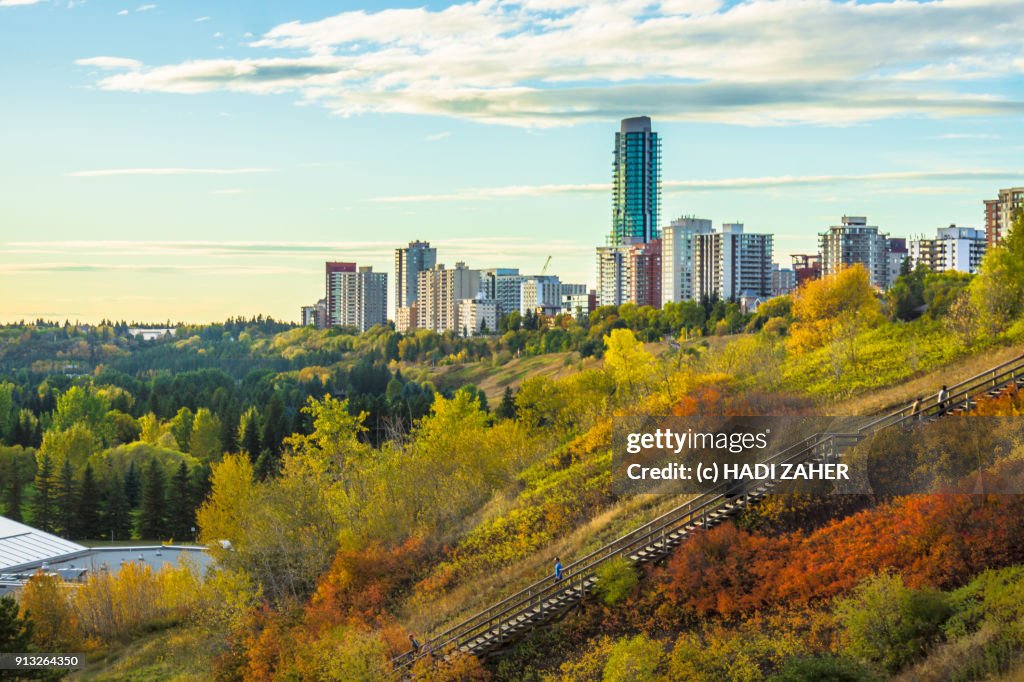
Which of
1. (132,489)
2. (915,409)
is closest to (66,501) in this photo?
(132,489)

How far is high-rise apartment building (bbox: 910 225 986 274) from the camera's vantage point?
173m

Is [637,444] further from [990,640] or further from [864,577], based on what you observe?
[990,640]

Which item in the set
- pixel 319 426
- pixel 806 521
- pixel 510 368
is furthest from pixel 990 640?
pixel 510 368

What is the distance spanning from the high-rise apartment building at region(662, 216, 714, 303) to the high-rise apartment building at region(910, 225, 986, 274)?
34.7 m

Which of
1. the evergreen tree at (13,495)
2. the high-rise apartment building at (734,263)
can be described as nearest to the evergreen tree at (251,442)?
the evergreen tree at (13,495)

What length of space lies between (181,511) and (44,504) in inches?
389

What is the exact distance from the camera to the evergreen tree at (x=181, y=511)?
76.9m

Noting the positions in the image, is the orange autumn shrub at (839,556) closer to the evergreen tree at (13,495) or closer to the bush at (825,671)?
the bush at (825,671)

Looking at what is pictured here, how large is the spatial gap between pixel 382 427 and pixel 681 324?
135ft

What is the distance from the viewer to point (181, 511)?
3031 inches

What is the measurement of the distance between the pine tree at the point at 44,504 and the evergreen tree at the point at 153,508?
6.67 meters

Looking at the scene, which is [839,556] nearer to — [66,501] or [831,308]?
[831,308]

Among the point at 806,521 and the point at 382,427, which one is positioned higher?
the point at 806,521

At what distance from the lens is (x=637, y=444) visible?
45.9 m
